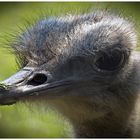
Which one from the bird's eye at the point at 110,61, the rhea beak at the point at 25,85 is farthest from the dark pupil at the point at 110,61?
the rhea beak at the point at 25,85

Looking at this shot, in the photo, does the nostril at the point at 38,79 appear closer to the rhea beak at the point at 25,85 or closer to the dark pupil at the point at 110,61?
the rhea beak at the point at 25,85

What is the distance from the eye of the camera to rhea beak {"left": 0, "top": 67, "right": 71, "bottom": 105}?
6.73 feet

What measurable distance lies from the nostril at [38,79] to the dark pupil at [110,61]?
0.19 m

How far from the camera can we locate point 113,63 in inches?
89.9

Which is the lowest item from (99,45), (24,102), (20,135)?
(20,135)

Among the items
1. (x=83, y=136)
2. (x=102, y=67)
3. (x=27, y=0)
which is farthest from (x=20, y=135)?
(x=102, y=67)

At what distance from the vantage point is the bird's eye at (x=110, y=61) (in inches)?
88.6

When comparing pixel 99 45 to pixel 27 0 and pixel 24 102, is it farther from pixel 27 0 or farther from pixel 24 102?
pixel 27 0

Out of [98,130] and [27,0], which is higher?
[27,0]

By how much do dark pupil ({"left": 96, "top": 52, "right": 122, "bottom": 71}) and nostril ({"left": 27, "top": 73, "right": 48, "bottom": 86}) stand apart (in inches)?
7.6

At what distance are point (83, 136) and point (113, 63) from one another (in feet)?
1.10

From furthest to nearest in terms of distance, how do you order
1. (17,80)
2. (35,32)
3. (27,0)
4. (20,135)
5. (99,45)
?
(27,0), (20,135), (35,32), (99,45), (17,80)

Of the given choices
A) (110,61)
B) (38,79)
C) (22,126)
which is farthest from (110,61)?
(22,126)

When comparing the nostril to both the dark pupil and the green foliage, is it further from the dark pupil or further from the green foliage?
the green foliage
